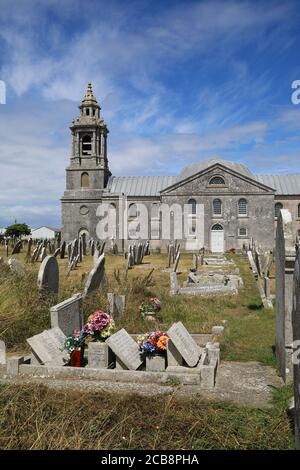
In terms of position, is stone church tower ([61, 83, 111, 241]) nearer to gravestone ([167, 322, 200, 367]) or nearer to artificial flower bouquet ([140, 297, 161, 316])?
artificial flower bouquet ([140, 297, 161, 316])

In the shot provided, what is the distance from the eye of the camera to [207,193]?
136 ft

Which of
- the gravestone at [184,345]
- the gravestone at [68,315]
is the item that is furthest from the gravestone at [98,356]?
the gravestone at [68,315]

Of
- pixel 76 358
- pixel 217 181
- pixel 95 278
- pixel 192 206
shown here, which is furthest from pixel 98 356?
pixel 217 181

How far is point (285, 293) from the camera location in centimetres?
599

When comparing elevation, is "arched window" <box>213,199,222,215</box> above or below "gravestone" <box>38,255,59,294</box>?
above

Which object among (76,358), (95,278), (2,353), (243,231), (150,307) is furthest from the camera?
(243,231)

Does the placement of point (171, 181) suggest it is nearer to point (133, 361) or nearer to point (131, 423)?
point (133, 361)

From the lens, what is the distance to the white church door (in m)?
41.4

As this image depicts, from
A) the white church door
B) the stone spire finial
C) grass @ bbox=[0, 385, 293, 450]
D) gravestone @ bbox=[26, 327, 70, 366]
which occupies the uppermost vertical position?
the stone spire finial

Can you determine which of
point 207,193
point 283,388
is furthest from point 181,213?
point 283,388

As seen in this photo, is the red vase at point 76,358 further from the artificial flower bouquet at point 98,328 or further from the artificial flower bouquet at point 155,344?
the artificial flower bouquet at point 155,344

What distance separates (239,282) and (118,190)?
3112 centimetres

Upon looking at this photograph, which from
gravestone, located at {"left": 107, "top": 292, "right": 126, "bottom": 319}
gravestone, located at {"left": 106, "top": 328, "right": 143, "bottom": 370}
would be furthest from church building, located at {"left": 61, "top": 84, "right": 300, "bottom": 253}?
gravestone, located at {"left": 106, "top": 328, "right": 143, "bottom": 370}

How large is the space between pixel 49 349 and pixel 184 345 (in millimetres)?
2183
